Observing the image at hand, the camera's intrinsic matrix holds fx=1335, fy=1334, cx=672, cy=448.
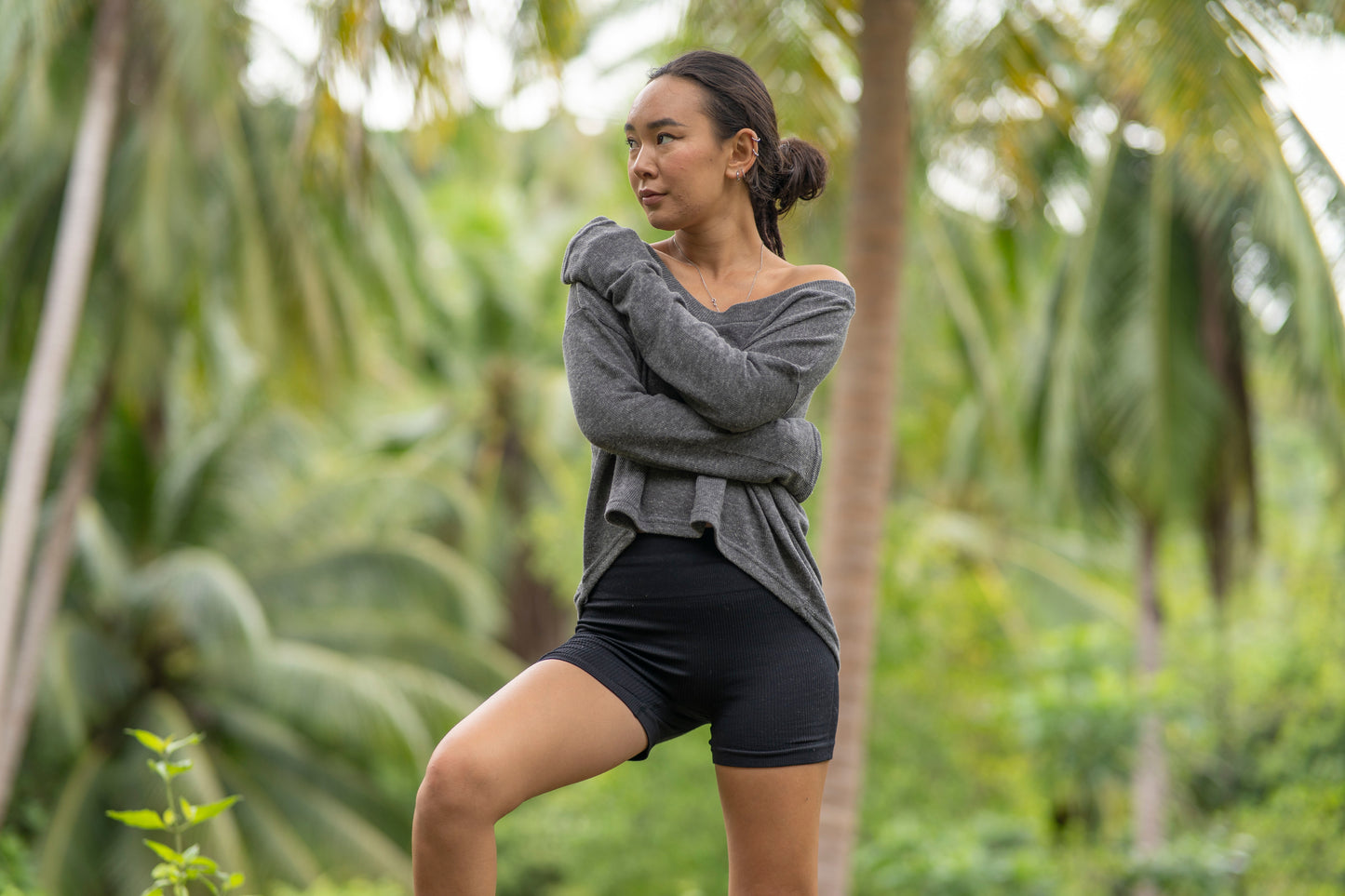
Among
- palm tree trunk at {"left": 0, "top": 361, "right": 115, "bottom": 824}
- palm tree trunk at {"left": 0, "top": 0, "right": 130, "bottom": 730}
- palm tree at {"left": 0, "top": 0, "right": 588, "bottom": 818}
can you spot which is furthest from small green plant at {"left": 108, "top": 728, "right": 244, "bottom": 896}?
palm tree trunk at {"left": 0, "top": 361, "right": 115, "bottom": 824}

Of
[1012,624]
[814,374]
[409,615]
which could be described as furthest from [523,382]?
[814,374]

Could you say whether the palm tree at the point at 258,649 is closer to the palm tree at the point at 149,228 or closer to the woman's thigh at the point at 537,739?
the palm tree at the point at 149,228

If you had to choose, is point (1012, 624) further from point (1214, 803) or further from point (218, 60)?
point (218, 60)

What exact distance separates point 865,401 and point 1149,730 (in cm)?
608

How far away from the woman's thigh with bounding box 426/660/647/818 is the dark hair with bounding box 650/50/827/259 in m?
0.86

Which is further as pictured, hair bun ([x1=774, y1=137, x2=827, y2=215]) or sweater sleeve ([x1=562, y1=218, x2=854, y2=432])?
hair bun ([x1=774, y1=137, x2=827, y2=215])

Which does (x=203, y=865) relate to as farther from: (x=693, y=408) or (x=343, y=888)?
(x=343, y=888)

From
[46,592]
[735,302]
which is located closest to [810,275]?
[735,302]

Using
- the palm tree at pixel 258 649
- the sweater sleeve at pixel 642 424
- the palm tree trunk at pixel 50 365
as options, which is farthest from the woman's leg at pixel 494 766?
the palm tree at pixel 258 649

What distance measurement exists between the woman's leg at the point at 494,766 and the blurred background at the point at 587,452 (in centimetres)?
438

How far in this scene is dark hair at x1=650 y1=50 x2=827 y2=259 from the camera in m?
2.08

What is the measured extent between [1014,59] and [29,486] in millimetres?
6706

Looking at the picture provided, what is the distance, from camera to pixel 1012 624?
16.9 m

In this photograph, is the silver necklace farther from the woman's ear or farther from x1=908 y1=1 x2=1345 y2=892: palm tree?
x1=908 y1=1 x2=1345 y2=892: palm tree
